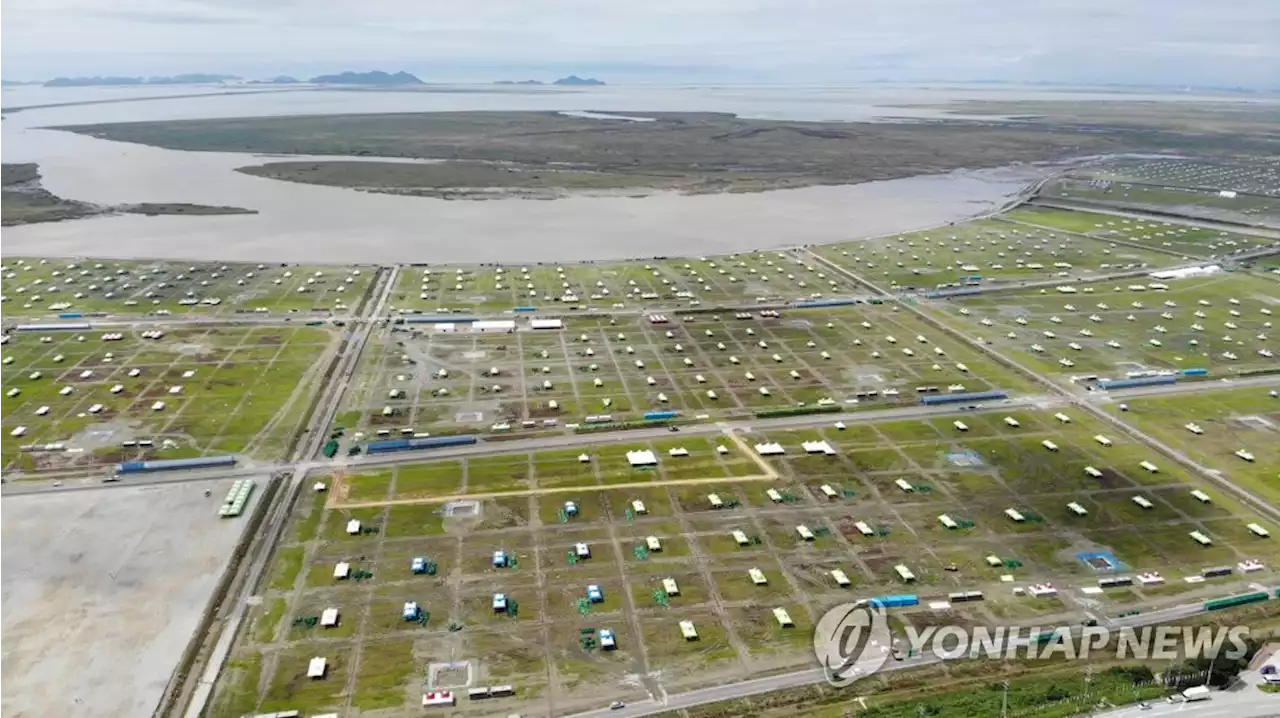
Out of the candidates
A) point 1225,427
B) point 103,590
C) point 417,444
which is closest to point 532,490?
point 417,444

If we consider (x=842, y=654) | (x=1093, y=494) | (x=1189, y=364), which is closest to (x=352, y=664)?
(x=842, y=654)

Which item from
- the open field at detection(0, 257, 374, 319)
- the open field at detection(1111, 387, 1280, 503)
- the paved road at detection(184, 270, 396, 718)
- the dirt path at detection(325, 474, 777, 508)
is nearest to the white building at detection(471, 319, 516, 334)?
the paved road at detection(184, 270, 396, 718)

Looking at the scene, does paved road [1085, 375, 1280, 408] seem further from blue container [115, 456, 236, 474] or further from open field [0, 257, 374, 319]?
open field [0, 257, 374, 319]

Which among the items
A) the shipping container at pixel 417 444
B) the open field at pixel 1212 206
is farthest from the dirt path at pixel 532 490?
the open field at pixel 1212 206

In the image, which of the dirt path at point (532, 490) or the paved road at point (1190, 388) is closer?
the dirt path at point (532, 490)

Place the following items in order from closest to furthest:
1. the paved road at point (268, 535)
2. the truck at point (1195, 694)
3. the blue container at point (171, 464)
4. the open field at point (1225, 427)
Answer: the truck at point (1195, 694) → the paved road at point (268, 535) → the blue container at point (171, 464) → the open field at point (1225, 427)

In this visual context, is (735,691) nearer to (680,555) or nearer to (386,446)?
(680,555)

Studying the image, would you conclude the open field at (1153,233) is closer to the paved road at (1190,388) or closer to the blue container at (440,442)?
the paved road at (1190,388)

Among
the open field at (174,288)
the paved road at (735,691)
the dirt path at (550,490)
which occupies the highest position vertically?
the open field at (174,288)
